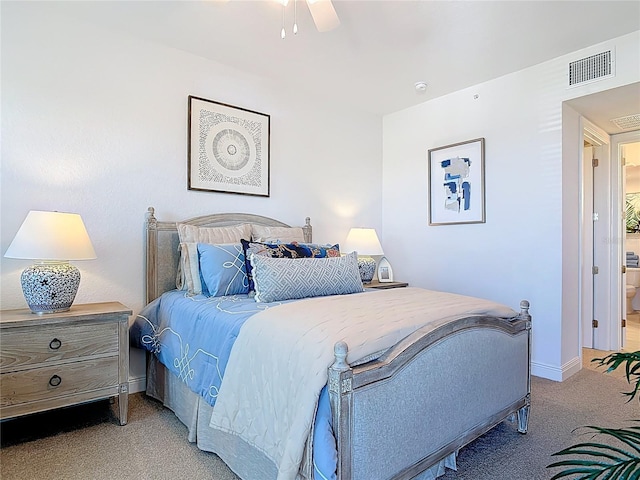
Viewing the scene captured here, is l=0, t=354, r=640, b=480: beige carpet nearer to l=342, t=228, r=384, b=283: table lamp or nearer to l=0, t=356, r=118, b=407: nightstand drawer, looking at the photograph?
l=0, t=356, r=118, b=407: nightstand drawer

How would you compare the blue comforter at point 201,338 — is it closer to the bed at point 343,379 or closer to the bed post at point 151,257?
the bed at point 343,379

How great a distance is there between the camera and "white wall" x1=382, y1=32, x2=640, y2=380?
308 cm

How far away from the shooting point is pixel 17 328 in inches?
78.5

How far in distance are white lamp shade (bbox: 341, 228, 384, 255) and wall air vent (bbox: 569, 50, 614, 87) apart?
2.09 metres

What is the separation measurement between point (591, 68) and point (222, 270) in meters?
3.12

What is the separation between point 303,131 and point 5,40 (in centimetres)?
232

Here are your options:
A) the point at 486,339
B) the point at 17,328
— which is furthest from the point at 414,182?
the point at 17,328

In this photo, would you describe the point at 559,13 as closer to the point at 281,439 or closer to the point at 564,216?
the point at 564,216

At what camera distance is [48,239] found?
2.11 meters

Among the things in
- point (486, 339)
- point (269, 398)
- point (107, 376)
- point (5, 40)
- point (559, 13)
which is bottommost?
point (107, 376)

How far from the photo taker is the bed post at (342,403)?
4.14ft

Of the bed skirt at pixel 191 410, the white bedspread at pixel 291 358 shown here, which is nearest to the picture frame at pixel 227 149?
the bed skirt at pixel 191 410

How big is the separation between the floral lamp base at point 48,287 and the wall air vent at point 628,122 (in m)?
4.54

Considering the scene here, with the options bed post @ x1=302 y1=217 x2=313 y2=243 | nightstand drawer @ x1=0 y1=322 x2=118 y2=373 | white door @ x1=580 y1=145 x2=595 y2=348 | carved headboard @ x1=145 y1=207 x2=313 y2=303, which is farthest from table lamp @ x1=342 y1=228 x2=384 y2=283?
nightstand drawer @ x1=0 y1=322 x2=118 y2=373
